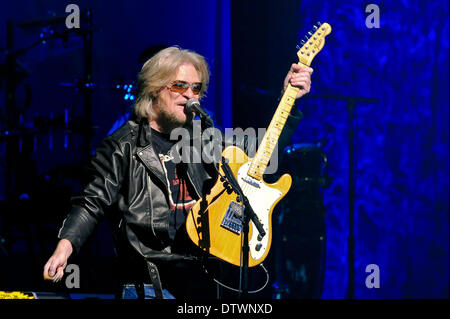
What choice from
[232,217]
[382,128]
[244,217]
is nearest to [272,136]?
[232,217]

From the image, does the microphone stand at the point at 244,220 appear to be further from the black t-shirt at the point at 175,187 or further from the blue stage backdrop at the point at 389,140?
the blue stage backdrop at the point at 389,140

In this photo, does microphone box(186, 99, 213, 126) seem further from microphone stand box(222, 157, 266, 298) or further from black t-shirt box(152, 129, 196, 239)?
black t-shirt box(152, 129, 196, 239)

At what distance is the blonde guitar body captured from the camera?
2.72 metres

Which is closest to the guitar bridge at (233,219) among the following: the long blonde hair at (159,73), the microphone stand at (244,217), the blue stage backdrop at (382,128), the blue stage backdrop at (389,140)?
the microphone stand at (244,217)

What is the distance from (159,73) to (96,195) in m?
0.79

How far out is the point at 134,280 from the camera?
2732mm

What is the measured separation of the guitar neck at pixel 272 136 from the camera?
114 inches

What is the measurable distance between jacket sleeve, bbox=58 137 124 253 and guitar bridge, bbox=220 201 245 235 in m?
0.61

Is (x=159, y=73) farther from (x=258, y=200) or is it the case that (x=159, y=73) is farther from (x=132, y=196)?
(x=258, y=200)

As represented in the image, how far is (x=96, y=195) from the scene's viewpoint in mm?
2688

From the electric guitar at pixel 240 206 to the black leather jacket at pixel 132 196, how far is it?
0.15 metres

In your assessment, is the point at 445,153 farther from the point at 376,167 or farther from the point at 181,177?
the point at 181,177

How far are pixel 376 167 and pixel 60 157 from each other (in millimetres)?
3625
